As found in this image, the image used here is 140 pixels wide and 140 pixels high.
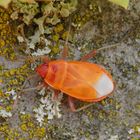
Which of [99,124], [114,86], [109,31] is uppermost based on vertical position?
[109,31]

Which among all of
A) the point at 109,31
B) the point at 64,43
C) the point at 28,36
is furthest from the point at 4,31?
the point at 109,31

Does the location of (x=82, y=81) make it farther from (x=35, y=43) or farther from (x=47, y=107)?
(x=35, y=43)

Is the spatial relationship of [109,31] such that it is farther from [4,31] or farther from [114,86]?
[4,31]

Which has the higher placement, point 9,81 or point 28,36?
point 28,36

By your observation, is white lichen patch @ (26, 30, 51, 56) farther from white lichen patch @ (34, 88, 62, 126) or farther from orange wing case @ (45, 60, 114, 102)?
white lichen patch @ (34, 88, 62, 126)

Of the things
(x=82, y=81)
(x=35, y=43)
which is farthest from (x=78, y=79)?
(x=35, y=43)
